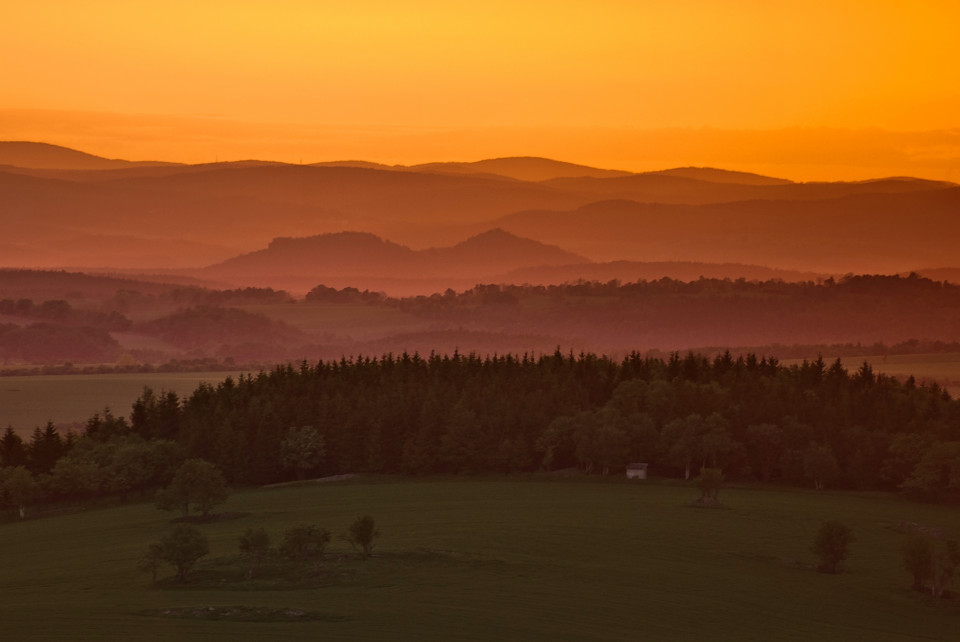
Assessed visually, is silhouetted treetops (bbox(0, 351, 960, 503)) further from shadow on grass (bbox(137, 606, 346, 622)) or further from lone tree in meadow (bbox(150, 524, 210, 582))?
shadow on grass (bbox(137, 606, 346, 622))

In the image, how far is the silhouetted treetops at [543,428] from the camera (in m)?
140

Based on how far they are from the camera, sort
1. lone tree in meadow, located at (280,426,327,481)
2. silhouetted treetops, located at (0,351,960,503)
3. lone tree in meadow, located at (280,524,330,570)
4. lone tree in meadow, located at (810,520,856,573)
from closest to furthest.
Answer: lone tree in meadow, located at (280,524,330,570), lone tree in meadow, located at (810,520,856,573), silhouetted treetops, located at (0,351,960,503), lone tree in meadow, located at (280,426,327,481)

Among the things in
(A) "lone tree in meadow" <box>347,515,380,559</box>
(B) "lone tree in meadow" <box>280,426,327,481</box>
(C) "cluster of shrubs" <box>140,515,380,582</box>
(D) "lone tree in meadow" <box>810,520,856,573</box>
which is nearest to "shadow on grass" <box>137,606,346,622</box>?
(C) "cluster of shrubs" <box>140,515,380,582</box>

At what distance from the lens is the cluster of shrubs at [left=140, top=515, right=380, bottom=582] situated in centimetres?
9069

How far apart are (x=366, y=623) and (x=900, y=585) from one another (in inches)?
1449

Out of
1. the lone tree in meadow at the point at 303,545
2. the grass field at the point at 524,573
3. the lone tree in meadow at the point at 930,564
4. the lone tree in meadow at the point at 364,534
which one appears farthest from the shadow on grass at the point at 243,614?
the lone tree in meadow at the point at 930,564

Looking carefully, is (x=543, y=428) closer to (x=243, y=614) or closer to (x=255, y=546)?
(x=255, y=546)

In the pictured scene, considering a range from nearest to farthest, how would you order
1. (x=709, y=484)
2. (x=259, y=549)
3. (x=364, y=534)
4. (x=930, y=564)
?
(x=930, y=564) → (x=259, y=549) → (x=364, y=534) → (x=709, y=484)

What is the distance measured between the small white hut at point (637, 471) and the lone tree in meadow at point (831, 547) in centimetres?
4365

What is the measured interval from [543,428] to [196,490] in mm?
43855

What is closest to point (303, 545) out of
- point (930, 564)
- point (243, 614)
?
point (243, 614)

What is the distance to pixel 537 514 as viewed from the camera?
117250 millimetres

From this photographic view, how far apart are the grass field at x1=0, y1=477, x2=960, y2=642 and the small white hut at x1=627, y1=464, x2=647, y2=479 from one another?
7.75m

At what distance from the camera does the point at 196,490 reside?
120m
